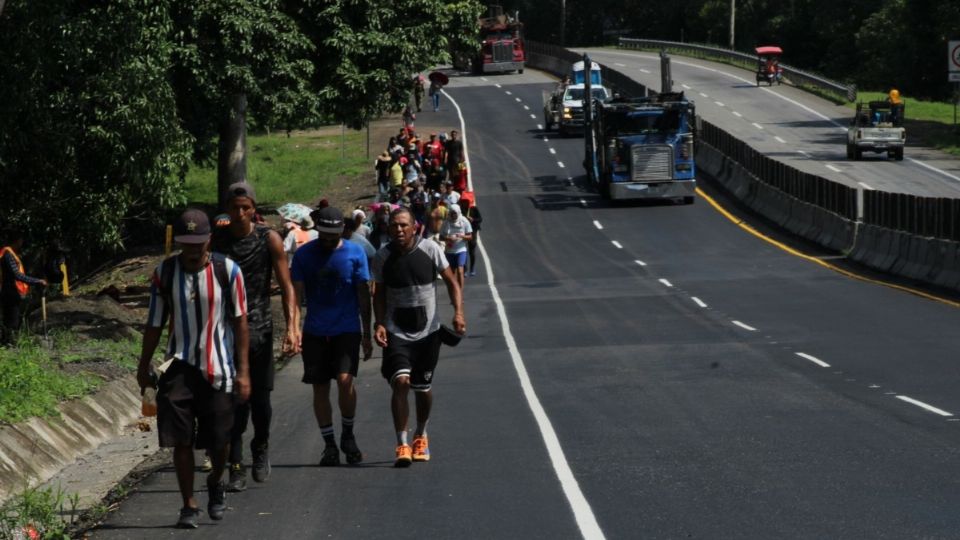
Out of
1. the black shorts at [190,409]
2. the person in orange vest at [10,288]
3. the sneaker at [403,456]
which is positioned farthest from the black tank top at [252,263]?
the person in orange vest at [10,288]

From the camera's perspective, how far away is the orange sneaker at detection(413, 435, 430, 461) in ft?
39.3

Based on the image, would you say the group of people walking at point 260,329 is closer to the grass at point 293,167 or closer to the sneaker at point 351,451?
the sneaker at point 351,451

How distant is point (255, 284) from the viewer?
36.1 ft

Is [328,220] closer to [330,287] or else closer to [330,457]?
[330,287]

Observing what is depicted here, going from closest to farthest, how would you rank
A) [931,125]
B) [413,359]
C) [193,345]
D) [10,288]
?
[193,345] → [413,359] → [10,288] → [931,125]

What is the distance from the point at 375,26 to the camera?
123 feet

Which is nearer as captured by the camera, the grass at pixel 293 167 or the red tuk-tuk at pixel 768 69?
the grass at pixel 293 167

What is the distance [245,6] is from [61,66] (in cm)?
998

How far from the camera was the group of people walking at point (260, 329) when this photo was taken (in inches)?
379

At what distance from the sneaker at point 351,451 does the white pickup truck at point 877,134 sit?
47.2 metres

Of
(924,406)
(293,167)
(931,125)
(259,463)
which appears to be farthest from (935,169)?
(259,463)

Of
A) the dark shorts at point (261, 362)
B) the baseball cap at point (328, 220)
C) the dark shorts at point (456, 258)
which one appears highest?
the baseball cap at point (328, 220)

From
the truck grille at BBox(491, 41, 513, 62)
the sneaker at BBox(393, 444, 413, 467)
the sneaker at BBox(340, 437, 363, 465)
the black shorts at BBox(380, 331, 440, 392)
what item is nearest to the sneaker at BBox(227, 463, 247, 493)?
the sneaker at BBox(340, 437, 363, 465)

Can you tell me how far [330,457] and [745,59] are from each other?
9026 cm
